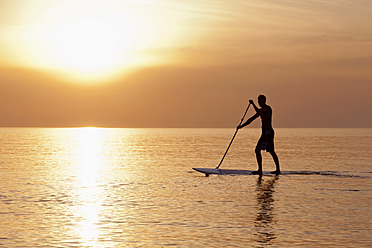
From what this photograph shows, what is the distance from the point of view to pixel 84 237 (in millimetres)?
9602

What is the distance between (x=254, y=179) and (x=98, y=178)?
5.79 m

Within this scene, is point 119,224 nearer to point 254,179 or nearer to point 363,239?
point 363,239

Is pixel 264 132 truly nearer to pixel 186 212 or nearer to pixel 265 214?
pixel 265 214

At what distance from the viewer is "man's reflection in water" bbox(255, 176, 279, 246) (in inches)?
381

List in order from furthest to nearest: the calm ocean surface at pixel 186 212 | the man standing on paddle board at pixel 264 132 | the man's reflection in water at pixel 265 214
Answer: the man standing on paddle board at pixel 264 132 → the man's reflection in water at pixel 265 214 → the calm ocean surface at pixel 186 212

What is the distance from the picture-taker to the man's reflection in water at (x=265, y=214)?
31.7 feet

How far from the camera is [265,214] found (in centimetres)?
1194

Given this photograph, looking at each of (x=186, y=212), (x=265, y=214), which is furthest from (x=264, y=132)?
(x=186, y=212)

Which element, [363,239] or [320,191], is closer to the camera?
[363,239]

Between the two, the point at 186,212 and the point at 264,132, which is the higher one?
the point at 264,132

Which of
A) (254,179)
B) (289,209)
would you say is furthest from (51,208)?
(254,179)

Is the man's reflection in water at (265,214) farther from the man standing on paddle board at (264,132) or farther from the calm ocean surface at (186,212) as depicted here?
the man standing on paddle board at (264,132)

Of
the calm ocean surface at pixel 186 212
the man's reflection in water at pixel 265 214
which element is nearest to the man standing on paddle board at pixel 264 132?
the calm ocean surface at pixel 186 212

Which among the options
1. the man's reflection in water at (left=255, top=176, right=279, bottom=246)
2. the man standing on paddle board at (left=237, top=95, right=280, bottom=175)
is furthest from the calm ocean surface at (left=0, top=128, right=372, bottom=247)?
the man standing on paddle board at (left=237, top=95, right=280, bottom=175)
